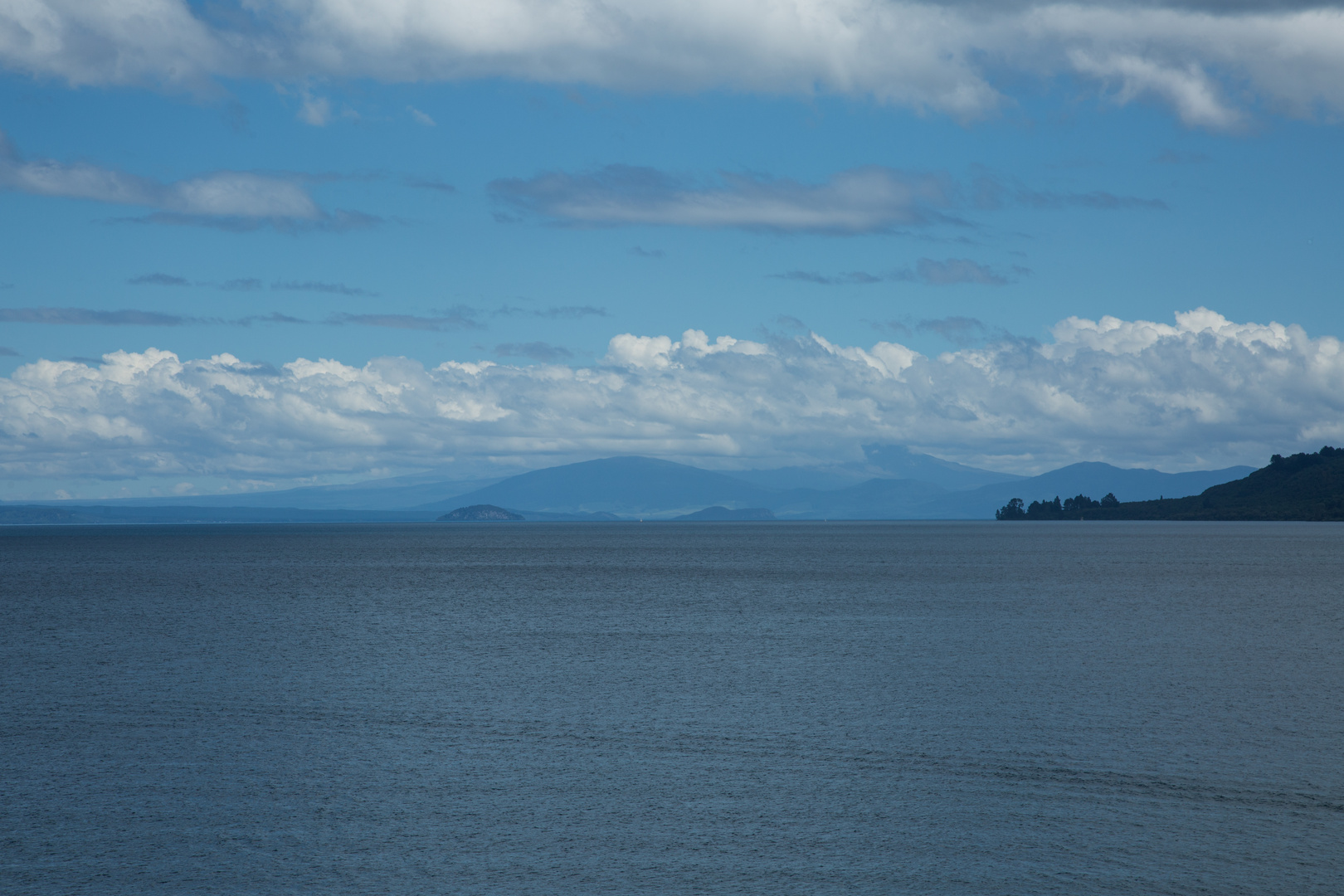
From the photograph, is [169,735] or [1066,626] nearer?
[169,735]

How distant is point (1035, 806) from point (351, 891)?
43.2 ft

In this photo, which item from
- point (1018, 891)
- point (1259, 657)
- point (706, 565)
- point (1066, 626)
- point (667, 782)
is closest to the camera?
point (1018, 891)

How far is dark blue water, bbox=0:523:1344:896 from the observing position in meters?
18.8

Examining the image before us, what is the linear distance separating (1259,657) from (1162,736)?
65.1ft

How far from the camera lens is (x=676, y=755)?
2691cm

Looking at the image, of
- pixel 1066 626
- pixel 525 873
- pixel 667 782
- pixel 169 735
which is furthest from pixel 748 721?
pixel 1066 626

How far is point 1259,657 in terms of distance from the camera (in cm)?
4550

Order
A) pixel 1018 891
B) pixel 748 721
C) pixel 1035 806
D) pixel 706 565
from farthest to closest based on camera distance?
pixel 706 565
pixel 748 721
pixel 1035 806
pixel 1018 891

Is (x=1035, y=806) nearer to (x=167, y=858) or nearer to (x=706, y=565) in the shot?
(x=167, y=858)

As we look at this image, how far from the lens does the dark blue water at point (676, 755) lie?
61.7ft

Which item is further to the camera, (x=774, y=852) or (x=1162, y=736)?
(x=1162, y=736)

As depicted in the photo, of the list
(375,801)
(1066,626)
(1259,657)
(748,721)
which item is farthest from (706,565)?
(375,801)

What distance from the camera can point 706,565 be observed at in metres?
136

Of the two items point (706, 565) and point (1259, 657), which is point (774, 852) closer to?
point (1259, 657)
